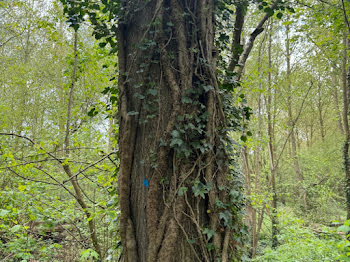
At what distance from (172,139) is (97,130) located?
4.13 metres

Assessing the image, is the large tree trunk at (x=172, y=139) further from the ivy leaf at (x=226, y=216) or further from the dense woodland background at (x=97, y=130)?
the dense woodland background at (x=97, y=130)

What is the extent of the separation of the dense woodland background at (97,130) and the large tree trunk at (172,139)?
0.38 metres

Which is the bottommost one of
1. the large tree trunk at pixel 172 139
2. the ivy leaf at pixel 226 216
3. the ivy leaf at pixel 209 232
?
the ivy leaf at pixel 209 232

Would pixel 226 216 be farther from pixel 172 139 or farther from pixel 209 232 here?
pixel 172 139

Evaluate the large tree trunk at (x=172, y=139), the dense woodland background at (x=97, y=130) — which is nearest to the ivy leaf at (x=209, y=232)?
the large tree trunk at (x=172, y=139)

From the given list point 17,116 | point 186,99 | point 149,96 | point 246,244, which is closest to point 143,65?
point 149,96

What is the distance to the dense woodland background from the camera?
3.44 meters

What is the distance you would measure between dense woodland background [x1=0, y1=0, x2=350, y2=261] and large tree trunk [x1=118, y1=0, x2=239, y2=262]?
38 cm

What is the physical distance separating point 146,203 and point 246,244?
2.65 ft

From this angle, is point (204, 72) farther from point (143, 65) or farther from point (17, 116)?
point (17, 116)

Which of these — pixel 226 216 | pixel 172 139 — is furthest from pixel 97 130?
pixel 226 216

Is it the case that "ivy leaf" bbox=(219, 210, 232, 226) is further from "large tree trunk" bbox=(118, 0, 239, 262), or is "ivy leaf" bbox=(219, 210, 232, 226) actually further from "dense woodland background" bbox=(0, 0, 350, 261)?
"dense woodland background" bbox=(0, 0, 350, 261)

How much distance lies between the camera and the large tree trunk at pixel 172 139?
1523 mm

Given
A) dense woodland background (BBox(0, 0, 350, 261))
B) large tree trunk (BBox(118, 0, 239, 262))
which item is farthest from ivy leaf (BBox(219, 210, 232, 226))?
dense woodland background (BBox(0, 0, 350, 261))
